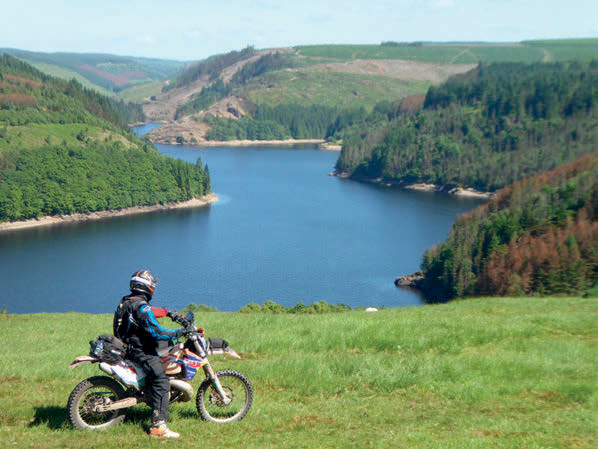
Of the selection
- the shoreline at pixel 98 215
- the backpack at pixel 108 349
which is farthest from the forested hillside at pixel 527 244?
the shoreline at pixel 98 215

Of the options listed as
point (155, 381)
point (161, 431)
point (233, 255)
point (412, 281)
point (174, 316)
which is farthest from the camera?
point (233, 255)

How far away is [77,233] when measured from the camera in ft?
489

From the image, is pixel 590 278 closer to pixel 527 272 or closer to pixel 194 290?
pixel 527 272

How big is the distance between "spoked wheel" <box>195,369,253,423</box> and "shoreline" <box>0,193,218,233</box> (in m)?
156

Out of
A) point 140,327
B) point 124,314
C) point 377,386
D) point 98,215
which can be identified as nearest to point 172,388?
point 140,327

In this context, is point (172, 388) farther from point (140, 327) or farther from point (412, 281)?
point (412, 281)

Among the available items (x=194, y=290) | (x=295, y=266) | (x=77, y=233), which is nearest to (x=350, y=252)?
→ (x=295, y=266)

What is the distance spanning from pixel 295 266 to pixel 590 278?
5607cm

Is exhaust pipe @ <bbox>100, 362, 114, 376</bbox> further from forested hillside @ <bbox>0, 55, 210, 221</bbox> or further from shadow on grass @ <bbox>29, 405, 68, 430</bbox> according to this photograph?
forested hillside @ <bbox>0, 55, 210, 221</bbox>

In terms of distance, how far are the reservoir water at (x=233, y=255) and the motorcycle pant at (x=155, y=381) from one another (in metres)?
80.2

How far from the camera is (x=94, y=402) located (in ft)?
41.7

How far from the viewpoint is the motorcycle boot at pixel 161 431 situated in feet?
39.2

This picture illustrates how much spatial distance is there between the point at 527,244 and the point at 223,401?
8942cm

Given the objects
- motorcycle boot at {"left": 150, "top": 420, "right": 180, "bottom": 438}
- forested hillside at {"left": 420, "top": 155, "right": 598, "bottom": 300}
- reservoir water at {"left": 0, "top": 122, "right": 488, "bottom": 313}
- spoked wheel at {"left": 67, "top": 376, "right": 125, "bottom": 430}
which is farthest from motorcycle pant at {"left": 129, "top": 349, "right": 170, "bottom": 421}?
reservoir water at {"left": 0, "top": 122, "right": 488, "bottom": 313}
